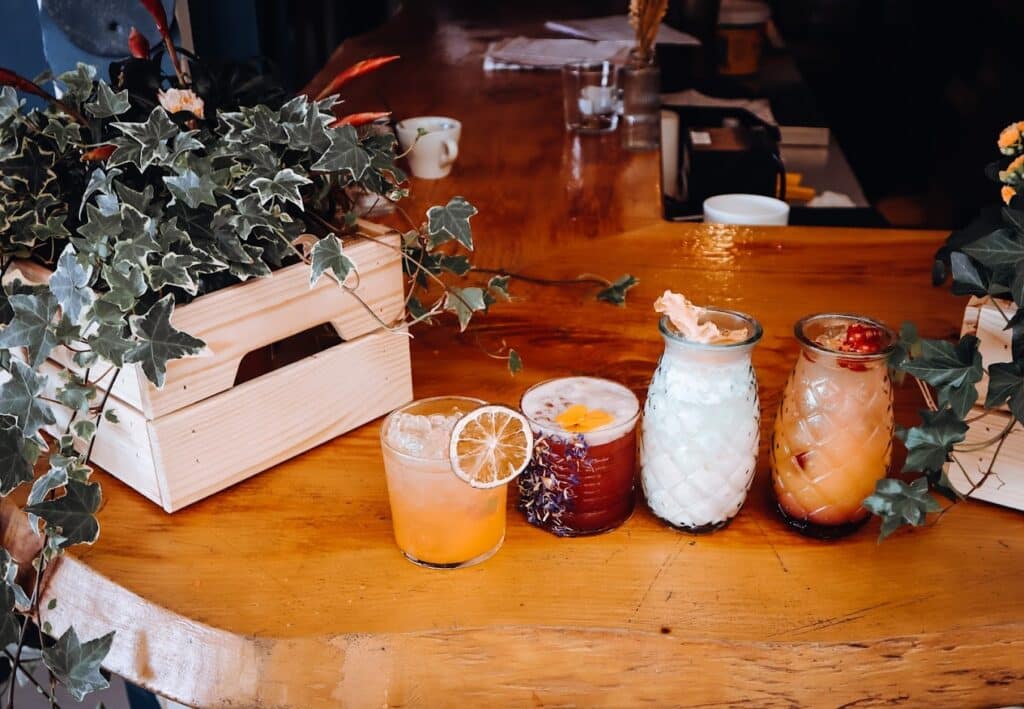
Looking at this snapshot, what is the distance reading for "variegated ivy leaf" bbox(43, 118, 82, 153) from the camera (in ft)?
2.90

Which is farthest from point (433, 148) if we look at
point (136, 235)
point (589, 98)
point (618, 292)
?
point (136, 235)

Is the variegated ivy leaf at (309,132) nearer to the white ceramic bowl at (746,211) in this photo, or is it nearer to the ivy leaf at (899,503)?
the ivy leaf at (899,503)

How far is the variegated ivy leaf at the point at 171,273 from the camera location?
79 cm

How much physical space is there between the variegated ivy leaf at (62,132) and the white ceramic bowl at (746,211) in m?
1.07

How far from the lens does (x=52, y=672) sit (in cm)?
79

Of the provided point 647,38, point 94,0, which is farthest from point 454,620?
point 647,38

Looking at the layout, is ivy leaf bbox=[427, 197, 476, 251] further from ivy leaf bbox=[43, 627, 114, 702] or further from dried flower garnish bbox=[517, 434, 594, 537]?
ivy leaf bbox=[43, 627, 114, 702]

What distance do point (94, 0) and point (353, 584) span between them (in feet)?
3.77

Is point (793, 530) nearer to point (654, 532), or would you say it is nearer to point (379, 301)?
point (654, 532)

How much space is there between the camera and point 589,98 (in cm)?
226

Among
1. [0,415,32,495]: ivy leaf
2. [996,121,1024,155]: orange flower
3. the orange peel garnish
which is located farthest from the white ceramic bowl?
[0,415,32,495]: ivy leaf

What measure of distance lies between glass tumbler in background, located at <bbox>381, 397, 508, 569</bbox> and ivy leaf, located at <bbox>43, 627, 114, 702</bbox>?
26 cm

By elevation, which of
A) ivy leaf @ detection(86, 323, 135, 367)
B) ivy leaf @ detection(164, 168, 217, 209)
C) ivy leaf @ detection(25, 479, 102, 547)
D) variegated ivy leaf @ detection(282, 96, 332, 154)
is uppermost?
variegated ivy leaf @ detection(282, 96, 332, 154)

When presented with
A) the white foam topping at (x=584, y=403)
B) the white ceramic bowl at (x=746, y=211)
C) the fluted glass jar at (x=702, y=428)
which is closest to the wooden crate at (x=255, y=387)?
the white foam topping at (x=584, y=403)
